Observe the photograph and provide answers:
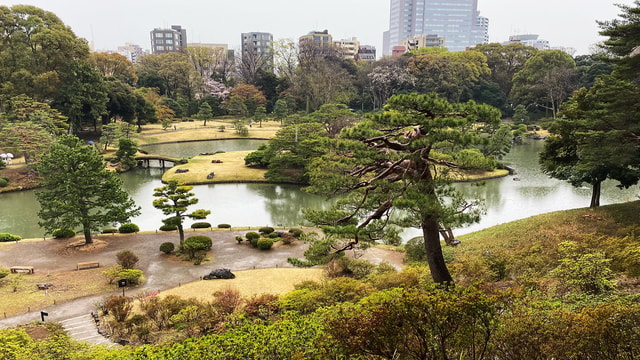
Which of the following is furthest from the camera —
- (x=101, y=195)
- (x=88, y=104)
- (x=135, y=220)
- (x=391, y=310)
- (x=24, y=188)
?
(x=88, y=104)

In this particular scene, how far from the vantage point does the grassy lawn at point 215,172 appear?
94.4 ft

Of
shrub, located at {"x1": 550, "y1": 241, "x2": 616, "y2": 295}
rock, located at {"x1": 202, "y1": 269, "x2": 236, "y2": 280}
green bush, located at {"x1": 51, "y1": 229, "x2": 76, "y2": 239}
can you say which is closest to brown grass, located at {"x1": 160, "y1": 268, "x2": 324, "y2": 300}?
rock, located at {"x1": 202, "y1": 269, "x2": 236, "y2": 280}

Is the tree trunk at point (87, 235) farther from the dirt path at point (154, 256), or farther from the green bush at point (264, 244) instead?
the green bush at point (264, 244)

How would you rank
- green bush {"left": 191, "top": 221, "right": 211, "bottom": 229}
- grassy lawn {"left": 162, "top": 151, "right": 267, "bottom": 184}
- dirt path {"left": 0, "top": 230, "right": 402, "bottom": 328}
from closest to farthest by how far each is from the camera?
dirt path {"left": 0, "top": 230, "right": 402, "bottom": 328}, green bush {"left": 191, "top": 221, "right": 211, "bottom": 229}, grassy lawn {"left": 162, "top": 151, "right": 267, "bottom": 184}

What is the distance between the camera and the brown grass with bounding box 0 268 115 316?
1223cm

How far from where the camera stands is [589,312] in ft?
15.3

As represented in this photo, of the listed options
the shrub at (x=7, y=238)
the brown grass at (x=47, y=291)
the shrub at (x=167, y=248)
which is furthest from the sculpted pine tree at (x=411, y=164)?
the shrub at (x=7, y=238)

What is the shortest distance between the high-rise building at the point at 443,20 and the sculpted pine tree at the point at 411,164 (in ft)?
459

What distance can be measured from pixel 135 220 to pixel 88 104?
879 inches

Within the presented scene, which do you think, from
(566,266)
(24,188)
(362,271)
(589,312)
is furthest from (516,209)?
(24,188)

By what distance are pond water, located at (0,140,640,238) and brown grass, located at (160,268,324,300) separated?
6447 millimetres

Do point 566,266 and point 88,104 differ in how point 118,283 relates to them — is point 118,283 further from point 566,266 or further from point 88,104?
point 88,104

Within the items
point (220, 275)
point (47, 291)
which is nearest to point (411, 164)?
point (220, 275)

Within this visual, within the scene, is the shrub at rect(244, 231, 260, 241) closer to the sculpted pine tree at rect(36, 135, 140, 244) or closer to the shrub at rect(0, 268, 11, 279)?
the sculpted pine tree at rect(36, 135, 140, 244)
